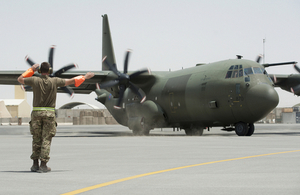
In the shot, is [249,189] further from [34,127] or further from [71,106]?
[71,106]

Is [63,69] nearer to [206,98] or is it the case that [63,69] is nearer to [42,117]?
[206,98]

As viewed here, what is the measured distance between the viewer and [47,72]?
29.3ft

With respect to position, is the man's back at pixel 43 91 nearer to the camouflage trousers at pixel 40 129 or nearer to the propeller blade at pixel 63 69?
the camouflage trousers at pixel 40 129

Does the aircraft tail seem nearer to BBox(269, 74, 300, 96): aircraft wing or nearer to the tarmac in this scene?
BBox(269, 74, 300, 96): aircraft wing

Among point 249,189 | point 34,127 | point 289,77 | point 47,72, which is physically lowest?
point 249,189

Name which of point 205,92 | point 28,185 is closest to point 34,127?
point 28,185

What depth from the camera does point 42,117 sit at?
27.8 ft

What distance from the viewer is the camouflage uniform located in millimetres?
8453

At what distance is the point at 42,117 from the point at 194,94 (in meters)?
17.8

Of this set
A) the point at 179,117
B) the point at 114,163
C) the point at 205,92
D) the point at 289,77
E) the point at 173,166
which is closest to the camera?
the point at 173,166

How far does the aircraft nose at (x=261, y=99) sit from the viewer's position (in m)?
22.4

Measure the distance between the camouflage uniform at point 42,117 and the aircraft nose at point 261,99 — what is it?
1578 cm

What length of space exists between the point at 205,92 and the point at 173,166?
16.1 m

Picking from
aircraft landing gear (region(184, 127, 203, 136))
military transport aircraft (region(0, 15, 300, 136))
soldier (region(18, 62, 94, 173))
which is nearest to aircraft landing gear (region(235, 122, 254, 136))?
military transport aircraft (region(0, 15, 300, 136))
